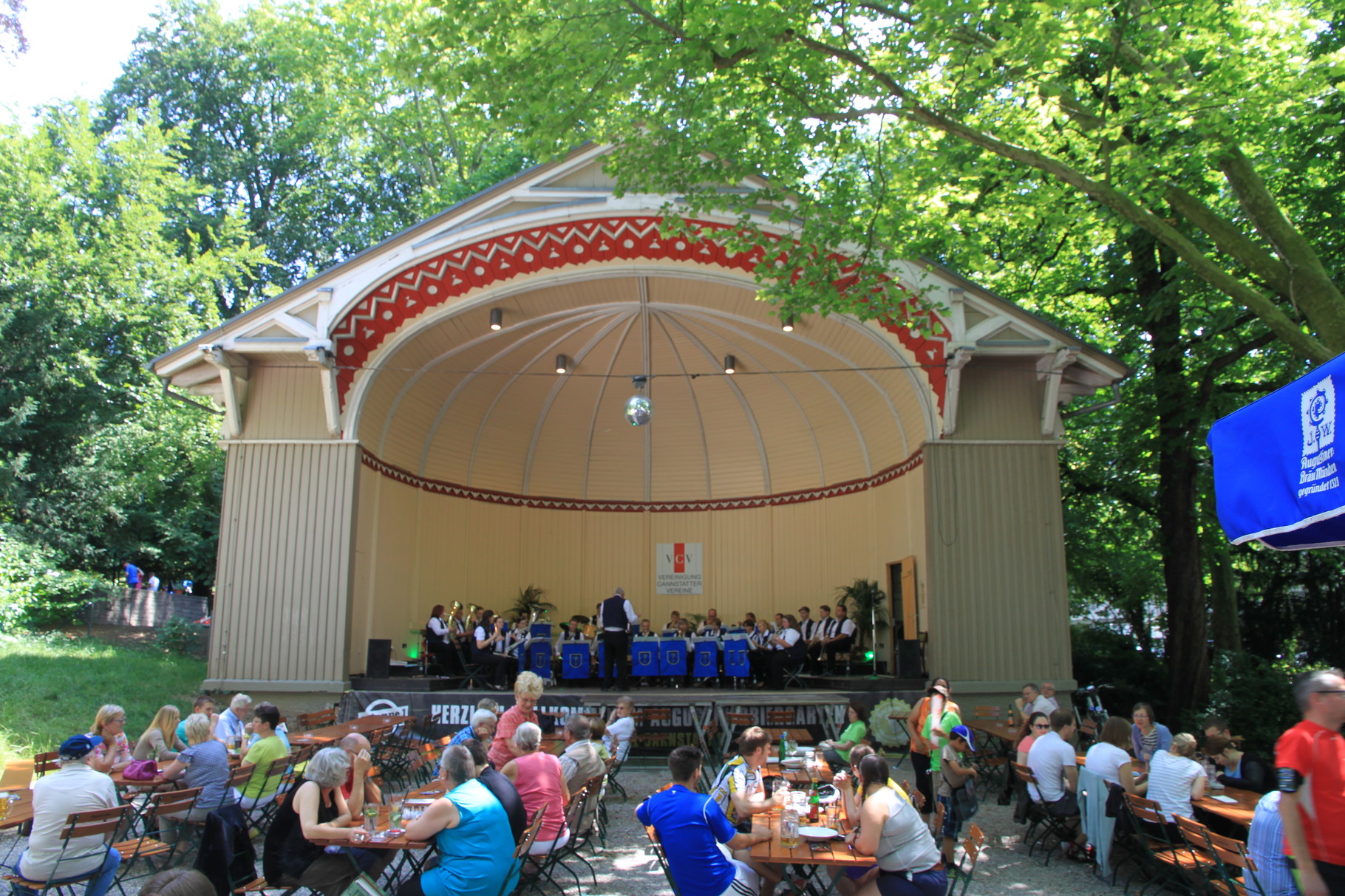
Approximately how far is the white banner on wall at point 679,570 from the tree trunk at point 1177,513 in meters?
7.58

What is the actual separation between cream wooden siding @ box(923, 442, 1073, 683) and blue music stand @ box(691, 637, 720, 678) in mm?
2837

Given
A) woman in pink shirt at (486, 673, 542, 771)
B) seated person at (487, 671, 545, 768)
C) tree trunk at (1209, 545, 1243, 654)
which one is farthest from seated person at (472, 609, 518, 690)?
tree trunk at (1209, 545, 1243, 654)

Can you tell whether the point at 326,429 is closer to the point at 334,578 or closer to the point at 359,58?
the point at 334,578

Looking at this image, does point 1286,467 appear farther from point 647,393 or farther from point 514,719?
point 647,393

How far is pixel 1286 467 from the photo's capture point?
3.90 m

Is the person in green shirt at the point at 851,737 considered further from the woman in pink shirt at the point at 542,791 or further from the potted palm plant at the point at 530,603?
the potted palm plant at the point at 530,603

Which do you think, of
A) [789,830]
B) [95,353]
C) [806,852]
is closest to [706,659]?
[789,830]

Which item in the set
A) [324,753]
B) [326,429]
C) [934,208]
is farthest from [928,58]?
[326,429]

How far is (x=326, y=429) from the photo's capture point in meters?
12.0

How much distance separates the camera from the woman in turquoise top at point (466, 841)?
436cm

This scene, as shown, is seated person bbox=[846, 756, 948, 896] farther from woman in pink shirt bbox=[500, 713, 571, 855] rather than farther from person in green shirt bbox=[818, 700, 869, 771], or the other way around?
person in green shirt bbox=[818, 700, 869, 771]

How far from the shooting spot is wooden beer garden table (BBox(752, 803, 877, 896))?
4.42 metres

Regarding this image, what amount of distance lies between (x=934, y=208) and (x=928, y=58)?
2793mm

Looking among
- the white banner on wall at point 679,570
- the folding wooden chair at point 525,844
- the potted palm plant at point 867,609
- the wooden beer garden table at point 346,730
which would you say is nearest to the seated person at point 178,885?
the folding wooden chair at point 525,844
